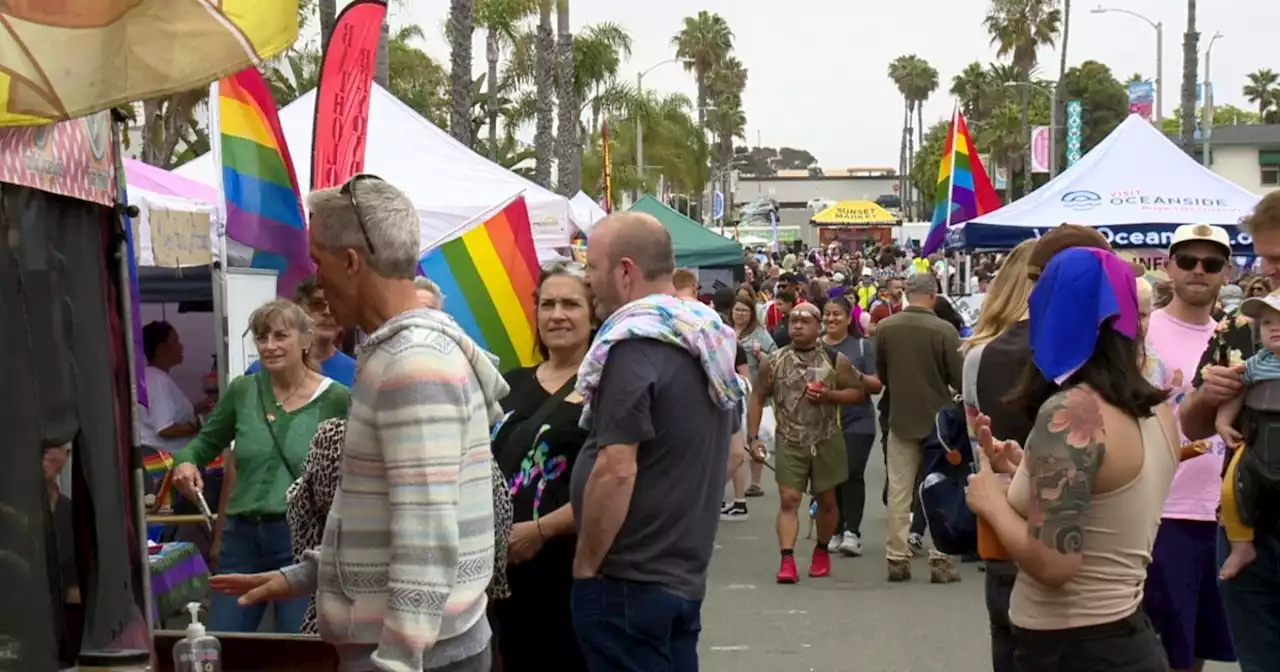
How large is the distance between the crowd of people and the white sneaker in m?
5.37

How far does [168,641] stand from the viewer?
418 cm

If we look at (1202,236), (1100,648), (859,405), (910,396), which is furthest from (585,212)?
(1100,648)

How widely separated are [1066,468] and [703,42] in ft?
303

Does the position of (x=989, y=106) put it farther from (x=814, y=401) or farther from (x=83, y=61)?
(x=83, y=61)

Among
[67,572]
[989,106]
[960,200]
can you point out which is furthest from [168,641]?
[989,106]

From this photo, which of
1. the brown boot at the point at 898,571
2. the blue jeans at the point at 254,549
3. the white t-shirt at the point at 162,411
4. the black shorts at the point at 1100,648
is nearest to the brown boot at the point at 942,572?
the brown boot at the point at 898,571

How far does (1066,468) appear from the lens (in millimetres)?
3615

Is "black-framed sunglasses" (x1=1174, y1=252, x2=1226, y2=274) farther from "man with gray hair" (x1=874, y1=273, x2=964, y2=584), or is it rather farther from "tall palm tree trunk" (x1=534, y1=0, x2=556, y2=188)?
"tall palm tree trunk" (x1=534, y1=0, x2=556, y2=188)

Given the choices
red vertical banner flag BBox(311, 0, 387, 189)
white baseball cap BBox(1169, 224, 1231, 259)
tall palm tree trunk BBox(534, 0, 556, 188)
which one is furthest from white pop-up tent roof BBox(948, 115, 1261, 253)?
tall palm tree trunk BBox(534, 0, 556, 188)

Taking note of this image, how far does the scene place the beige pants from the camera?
10.4 metres

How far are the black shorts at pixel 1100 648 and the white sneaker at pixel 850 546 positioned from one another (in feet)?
24.9

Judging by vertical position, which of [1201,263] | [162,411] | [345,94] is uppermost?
[345,94]

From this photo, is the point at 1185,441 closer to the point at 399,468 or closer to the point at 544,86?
the point at 399,468

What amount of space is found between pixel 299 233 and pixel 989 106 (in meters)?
98.1
